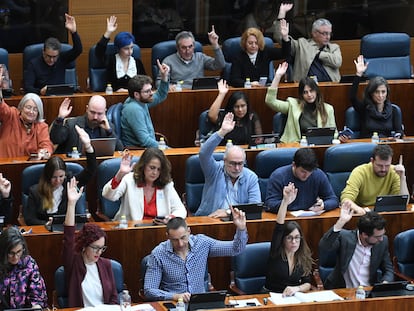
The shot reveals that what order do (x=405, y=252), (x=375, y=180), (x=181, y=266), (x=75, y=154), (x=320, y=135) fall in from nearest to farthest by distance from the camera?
(x=181, y=266), (x=405, y=252), (x=375, y=180), (x=75, y=154), (x=320, y=135)

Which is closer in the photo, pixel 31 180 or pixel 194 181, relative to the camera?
pixel 31 180

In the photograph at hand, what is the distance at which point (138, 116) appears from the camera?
29.3 feet

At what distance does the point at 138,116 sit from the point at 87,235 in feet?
6.81

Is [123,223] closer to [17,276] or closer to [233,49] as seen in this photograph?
[17,276]

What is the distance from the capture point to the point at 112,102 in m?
9.45

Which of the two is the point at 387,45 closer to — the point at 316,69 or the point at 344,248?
the point at 316,69

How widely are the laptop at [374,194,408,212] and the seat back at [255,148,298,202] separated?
79 centimetres

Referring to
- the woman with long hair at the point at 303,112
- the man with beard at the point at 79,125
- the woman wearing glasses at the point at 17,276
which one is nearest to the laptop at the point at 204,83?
the woman with long hair at the point at 303,112

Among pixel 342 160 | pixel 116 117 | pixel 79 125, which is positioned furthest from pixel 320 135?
pixel 79 125

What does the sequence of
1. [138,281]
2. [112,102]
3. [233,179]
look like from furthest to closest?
[112,102], [233,179], [138,281]

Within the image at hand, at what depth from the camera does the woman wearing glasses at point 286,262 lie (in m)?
7.35

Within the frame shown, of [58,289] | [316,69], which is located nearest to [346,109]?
[316,69]

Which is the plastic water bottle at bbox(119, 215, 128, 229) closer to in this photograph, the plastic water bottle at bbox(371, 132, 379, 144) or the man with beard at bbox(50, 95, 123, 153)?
the man with beard at bbox(50, 95, 123, 153)

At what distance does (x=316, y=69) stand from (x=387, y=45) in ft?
2.28
